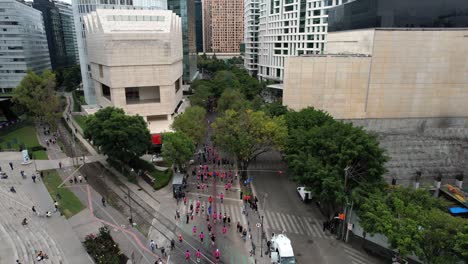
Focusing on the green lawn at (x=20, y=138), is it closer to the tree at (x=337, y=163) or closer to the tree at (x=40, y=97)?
the tree at (x=40, y=97)

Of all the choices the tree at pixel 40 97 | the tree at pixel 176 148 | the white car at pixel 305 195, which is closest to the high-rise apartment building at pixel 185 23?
the tree at pixel 40 97

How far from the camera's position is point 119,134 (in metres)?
42.2

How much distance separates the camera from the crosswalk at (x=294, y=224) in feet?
113

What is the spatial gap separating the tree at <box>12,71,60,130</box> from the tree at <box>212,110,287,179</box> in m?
36.9

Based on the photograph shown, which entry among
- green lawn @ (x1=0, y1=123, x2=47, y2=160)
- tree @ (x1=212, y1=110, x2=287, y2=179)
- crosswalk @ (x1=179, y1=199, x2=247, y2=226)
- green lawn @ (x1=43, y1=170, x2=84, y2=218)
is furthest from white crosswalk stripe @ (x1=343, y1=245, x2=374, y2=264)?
green lawn @ (x1=0, y1=123, x2=47, y2=160)

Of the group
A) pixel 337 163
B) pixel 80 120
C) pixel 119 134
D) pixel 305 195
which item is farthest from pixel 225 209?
pixel 80 120

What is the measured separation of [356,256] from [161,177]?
26859 mm

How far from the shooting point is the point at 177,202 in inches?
1558

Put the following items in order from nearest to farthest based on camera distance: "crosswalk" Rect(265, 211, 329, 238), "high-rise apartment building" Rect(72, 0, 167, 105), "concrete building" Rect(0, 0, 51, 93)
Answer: "crosswalk" Rect(265, 211, 329, 238) < "high-rise apartment building" Rect(72, 0, 167, 105) < "concrete building" Rect(0, 0, 51, 93)

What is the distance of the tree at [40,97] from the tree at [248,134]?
3686 centimetres

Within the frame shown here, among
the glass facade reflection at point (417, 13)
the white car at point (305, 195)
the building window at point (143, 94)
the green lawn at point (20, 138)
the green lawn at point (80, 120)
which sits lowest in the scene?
the white car at point (305, 195)

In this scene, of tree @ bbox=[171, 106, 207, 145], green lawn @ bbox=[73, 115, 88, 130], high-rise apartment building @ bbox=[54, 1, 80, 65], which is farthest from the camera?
high-rise apartment building @ bbox=[54, 1, 80, 65]

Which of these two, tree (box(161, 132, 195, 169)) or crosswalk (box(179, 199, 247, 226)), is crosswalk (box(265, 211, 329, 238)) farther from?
tree (box(161, 132, 195, 169))

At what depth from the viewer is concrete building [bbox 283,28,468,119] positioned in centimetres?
4959
